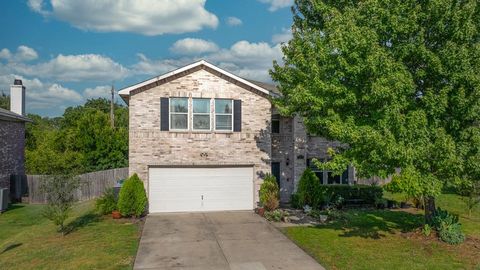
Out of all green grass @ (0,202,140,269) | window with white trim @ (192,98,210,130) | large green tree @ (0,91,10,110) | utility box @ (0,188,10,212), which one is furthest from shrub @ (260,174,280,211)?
large green tree @ (0,91,10,110)

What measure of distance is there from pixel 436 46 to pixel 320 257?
8015mm

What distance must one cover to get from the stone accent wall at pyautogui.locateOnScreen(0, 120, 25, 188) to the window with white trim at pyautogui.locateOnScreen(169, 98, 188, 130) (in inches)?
441

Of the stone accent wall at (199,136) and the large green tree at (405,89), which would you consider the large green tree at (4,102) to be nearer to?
the stone accent wall at (199,136)

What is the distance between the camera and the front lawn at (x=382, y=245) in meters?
10.7

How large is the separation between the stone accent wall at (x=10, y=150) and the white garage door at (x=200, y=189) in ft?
33.2

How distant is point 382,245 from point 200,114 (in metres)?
10.2

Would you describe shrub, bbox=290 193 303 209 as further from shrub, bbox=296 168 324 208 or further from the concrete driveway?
the concrete driveway

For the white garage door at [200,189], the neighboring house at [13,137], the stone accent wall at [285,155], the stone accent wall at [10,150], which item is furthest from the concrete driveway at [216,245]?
the neighboring house at [13,137]

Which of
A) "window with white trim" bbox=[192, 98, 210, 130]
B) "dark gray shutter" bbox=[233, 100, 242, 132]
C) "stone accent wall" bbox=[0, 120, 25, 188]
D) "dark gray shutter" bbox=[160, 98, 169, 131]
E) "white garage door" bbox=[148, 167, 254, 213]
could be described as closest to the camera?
"dark gray shutter" bbox=[160, 98, 169, 131]

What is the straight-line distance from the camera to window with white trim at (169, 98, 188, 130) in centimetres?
1805

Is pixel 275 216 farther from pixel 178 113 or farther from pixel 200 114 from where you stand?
pixel 178 113

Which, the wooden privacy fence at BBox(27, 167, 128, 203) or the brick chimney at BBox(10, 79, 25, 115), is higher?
the brick chimney at BBox(10, 79, 25, 115)

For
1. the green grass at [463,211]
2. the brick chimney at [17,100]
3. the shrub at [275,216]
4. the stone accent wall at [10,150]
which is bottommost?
the green grass at [463,211]

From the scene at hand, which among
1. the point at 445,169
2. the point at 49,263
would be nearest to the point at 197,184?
the point at 49,263
